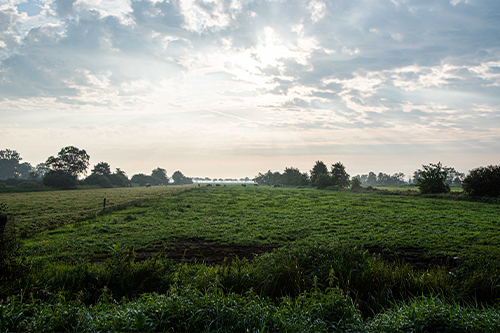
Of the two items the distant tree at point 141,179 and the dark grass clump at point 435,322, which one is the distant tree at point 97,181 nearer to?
the distant tree at point 141,179

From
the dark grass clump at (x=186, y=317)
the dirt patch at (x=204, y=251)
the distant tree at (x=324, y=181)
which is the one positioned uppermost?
the distant tree at (x=324, y=181)

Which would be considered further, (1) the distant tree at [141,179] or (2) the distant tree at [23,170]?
(1) the distant tree at [141,179]

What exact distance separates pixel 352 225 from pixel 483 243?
5.99m

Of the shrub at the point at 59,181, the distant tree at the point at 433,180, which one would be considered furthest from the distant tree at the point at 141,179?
the distant tree at the point at 433,180

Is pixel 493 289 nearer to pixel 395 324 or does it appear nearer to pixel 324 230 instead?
pixel 395 324

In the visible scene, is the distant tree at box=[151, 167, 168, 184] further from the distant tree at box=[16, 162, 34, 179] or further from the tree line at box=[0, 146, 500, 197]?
the distant tree at box=[16, 162, 34, 179]

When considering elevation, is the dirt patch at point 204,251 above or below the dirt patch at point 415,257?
below

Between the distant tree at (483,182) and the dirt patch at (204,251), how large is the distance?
109 feet

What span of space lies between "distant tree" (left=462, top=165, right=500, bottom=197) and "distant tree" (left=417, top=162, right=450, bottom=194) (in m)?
8.55

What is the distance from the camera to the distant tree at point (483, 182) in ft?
103

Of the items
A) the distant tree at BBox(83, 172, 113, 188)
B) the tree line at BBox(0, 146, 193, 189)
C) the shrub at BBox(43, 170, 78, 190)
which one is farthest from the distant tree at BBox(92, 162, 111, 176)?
the shrub at BBox(43, 170, 78, 190)

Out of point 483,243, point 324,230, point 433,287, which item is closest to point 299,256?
point 433,287

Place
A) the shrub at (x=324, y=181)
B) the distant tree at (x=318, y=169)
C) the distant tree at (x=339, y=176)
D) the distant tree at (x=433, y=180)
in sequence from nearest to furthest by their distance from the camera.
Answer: the distant tree at (x=433, y=180) → the distant tree at (x=339, y=176) → the shrub at (x=324, y=181) → the distant tree at (x=318, y=169)

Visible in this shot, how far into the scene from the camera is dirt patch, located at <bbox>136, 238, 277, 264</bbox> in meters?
9.72
